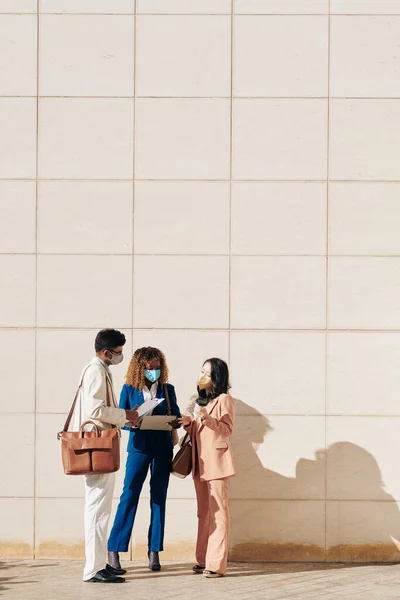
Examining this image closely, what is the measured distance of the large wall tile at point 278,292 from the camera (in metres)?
9.20

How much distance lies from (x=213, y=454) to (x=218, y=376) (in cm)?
66

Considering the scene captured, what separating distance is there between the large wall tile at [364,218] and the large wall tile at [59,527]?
3.39m

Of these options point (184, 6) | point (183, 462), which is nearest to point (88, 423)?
point (183, 462)

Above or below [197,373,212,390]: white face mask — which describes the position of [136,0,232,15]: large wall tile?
above

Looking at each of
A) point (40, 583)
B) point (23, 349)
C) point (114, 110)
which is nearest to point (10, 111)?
point (114, 110)

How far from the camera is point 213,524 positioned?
841cm

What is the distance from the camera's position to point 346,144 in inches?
364

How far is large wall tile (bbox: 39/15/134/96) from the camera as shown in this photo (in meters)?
9.29

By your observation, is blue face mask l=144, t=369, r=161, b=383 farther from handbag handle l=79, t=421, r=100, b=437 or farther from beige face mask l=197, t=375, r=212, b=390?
handbag handle l=79, t=421, r=100, b=437

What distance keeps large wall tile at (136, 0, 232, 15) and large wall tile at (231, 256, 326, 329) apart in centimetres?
232

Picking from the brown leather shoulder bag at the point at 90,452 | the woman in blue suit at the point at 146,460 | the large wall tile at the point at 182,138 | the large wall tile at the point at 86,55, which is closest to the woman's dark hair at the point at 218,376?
the woman in blue suit at the point at 146,460

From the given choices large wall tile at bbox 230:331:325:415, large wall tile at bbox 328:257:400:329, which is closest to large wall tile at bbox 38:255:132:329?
large wall tile at bbox 230:331:325:415

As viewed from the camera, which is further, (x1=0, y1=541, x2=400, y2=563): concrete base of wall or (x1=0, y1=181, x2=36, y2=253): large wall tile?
(x1=0, y1=181, x2=36, y2=253): large wall tile

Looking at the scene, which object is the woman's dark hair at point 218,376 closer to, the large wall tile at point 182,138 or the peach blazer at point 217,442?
the peach blazer at point 217,442
